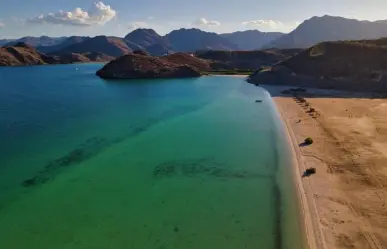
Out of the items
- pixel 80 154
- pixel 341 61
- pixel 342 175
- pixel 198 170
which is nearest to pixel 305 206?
pixel 342 175

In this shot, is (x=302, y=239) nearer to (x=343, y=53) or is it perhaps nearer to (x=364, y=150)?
(x=364, y=150)

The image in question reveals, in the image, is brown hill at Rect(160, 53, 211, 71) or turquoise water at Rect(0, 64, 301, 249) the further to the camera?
brown hill at Rect(160, 53, 211, 71)

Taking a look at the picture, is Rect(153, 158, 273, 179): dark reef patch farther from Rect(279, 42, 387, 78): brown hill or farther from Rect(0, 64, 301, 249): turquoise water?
Rect(279, 42, 387, 78): brown hill

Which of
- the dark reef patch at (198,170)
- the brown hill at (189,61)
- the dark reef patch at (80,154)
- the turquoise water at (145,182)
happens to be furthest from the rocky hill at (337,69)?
the dark reef patch at (198,170)

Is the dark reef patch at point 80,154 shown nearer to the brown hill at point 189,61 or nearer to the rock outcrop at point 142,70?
the rock outcrop at point 142,70

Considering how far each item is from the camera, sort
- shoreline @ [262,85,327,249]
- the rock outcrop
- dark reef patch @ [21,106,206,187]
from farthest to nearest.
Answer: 1. the rock outcrop
2. dark reef patch @ [21,106,206,187]
3. shoreline @ [262,85,327,249]

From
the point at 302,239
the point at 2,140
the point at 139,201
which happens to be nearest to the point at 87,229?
the point at 139,201

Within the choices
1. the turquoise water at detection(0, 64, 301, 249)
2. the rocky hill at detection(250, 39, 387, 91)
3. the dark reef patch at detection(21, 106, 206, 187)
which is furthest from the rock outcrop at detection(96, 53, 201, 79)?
the dark reef patch at detection(21, 106, 206, 187)
